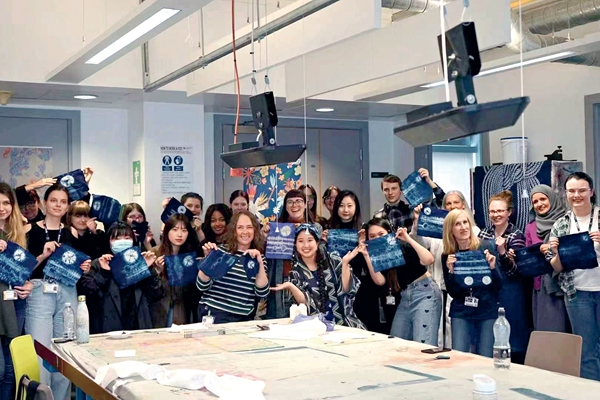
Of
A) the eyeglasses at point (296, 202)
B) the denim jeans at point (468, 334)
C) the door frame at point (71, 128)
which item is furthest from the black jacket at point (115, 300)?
the door frame at point (71, 128)

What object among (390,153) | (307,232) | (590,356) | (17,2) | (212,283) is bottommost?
(590,356)

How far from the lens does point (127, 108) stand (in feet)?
25.8

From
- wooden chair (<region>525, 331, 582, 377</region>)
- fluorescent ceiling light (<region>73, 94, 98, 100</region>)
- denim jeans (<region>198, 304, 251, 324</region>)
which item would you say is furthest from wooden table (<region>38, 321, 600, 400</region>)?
fluorescent ceiling light (<region>73, 94, 98, 100</region>)

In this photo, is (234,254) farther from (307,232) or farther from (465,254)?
(465,254)

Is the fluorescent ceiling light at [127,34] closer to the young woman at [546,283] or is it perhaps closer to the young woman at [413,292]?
the young woman at [413,292]

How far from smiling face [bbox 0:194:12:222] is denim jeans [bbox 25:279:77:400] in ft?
1.64

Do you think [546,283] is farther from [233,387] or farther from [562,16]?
[233,387]

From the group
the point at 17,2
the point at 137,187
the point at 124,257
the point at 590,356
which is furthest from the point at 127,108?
the point at 590,356

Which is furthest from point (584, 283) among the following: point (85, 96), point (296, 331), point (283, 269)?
point (85, 96)

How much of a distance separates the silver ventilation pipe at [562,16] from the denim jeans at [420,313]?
8.41 feet

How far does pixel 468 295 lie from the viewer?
496 cm

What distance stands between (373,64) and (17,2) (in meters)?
3.01

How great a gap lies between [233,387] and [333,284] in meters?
2.48

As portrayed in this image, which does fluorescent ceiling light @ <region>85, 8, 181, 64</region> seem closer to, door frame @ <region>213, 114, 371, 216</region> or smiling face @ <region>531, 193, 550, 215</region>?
door frame @ <region>213, 114, 371, 216</region>
